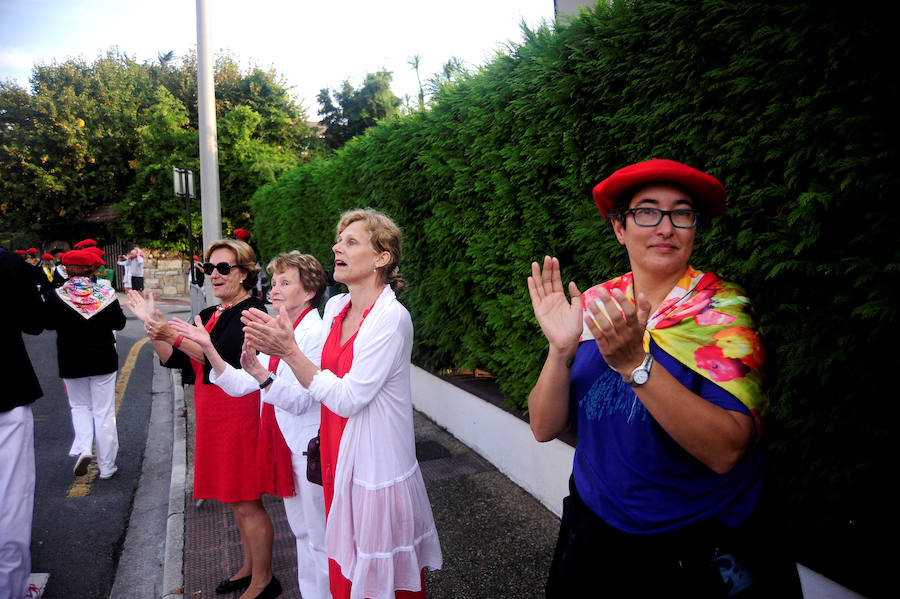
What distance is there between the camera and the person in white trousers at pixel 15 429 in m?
3.04

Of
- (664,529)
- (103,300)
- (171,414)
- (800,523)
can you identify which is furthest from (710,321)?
(171,414)

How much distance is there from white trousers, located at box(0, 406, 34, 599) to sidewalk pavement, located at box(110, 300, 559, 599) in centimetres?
67

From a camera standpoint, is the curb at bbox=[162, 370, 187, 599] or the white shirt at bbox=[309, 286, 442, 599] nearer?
the white shirt at bbox=[309, 286, 442, 599]

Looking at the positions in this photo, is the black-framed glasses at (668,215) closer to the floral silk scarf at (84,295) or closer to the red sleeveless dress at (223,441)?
the red sleeveless dress at (223,441)

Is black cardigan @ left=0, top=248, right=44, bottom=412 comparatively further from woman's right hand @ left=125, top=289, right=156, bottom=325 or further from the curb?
the curb

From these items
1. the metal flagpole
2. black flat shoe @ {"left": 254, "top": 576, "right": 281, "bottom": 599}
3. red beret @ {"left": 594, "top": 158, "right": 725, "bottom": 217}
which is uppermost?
the metal flagpole

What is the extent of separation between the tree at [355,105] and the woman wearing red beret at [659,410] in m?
39.5

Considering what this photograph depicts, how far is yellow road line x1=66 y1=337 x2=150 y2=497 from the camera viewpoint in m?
5.20

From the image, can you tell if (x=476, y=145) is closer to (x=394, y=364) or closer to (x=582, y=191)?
(x=582, y=191)

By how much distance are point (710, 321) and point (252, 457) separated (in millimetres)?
2696

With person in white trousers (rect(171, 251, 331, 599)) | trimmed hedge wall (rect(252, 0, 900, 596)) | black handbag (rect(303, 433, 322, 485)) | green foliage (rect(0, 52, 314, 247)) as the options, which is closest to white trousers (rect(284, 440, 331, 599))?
person in white trousers (rect(171, 251, 331, 599))

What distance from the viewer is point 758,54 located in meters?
2.47

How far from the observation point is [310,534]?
9.73 ft

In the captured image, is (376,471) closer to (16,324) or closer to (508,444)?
(16,324)
